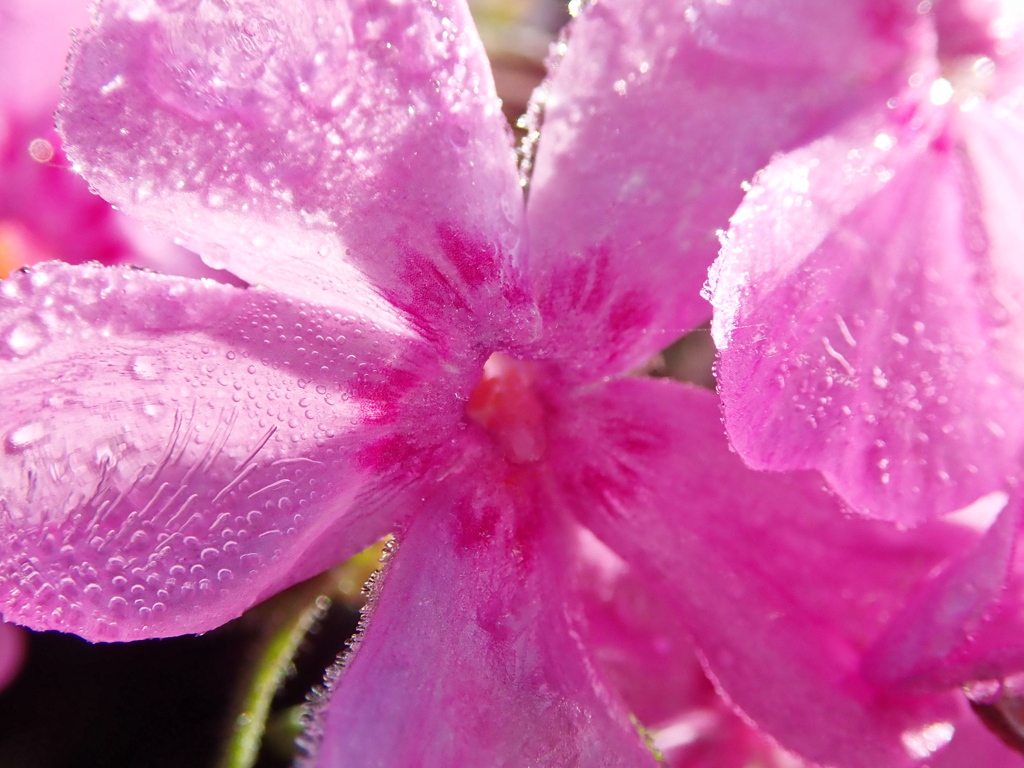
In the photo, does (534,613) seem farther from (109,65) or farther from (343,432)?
(109,65)

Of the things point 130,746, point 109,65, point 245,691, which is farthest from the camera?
point 130,746

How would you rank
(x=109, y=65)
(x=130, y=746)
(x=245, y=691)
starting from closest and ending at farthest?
(x=109, y=65)
(x=245, y=691)
(x=130, y=746)

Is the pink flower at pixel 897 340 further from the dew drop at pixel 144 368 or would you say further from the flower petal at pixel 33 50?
the flower petal at pixel 33 50

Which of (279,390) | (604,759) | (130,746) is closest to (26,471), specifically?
(279,390)

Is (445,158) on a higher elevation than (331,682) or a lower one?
higher

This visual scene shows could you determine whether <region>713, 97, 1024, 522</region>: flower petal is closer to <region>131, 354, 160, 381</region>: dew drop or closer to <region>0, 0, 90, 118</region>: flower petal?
<region>131, 354, 160, 381</region>: dew drop

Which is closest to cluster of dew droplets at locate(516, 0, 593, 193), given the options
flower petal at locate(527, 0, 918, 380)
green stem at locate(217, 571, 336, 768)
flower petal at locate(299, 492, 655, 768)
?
flower petal at locate(527, 0, 918, 380)
